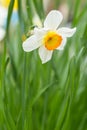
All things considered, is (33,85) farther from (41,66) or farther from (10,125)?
(10,125)

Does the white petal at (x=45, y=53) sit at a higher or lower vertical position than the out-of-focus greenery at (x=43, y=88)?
higher

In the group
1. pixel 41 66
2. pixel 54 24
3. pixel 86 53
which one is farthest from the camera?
pixel 41 66

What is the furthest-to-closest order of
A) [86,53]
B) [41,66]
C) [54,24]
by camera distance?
1. [41,66]
2. [86,53]
3. [54,24]

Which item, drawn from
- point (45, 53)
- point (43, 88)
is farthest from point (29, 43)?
point (43, 88)

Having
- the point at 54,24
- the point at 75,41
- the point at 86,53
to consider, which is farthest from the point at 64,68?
the point at 54,24

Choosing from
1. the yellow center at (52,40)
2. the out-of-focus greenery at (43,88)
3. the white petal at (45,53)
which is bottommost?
the out-of-focus greenery at (43,88)

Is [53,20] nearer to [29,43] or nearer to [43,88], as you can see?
[29,43]

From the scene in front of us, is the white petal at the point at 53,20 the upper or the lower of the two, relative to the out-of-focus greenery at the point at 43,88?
→ upper
